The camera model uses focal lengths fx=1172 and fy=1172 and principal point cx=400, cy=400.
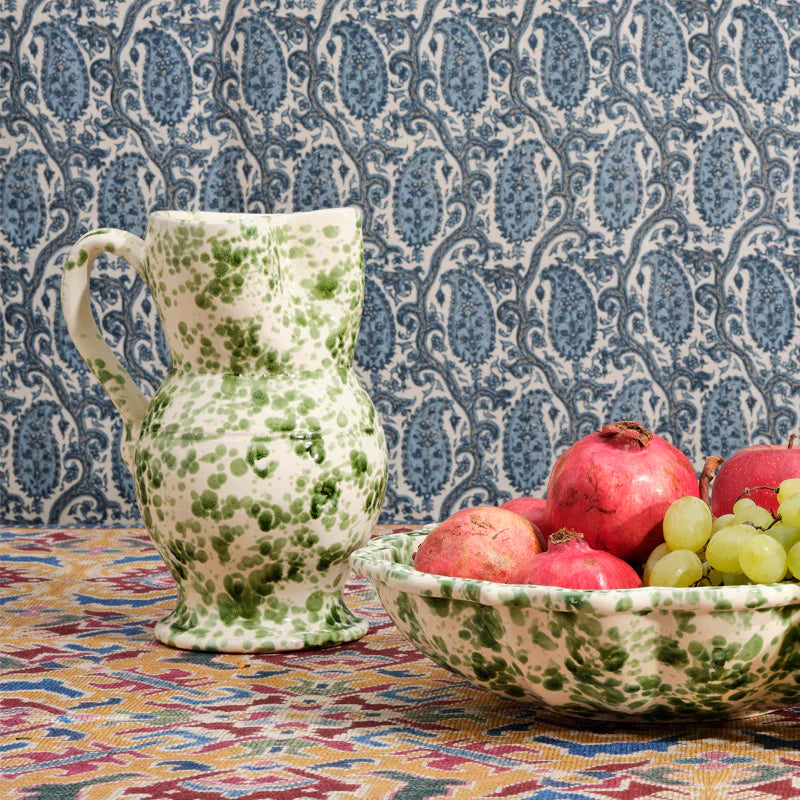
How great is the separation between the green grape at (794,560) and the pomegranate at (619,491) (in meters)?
0.10

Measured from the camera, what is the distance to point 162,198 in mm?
2350

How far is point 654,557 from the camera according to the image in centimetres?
78

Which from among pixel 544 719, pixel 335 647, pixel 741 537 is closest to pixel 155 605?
pixel 335 647

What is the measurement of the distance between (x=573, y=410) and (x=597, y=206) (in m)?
0.41

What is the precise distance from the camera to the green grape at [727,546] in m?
0.73

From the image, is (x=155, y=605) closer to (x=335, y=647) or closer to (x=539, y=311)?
(x=335, y=647)

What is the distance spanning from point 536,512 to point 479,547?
4.4 inches

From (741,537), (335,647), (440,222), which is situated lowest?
(335,647)

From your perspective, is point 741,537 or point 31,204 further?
point 31,204

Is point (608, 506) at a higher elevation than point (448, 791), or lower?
higher

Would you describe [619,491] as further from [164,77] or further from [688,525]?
[164,77]

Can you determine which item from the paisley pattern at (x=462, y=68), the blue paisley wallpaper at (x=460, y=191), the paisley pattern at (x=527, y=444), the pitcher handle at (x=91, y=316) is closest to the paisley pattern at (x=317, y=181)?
the blue paisley wallpaper at (x=460, y=191)

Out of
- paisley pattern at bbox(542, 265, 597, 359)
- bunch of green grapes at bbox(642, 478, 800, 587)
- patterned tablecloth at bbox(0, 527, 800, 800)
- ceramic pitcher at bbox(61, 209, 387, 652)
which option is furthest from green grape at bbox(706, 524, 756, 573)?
paisley pattern at bbox(542, 265, 597, 359)

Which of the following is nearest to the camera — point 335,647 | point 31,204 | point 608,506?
point 608,506
